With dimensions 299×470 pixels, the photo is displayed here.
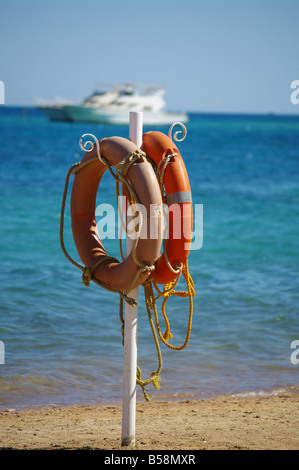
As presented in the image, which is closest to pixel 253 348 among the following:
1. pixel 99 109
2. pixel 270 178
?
pixel 270 178

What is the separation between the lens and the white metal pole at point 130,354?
3.27 metres

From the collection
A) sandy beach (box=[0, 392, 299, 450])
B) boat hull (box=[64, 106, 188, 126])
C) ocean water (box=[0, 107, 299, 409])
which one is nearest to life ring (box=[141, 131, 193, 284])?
sandy beach (box=[0, 392, 299, 450])

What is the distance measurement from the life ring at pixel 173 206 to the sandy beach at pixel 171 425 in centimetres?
98

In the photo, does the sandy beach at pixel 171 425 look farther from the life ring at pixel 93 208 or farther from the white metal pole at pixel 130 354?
the life ring at pixel 93 208

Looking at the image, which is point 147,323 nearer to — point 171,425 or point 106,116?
point 171,425

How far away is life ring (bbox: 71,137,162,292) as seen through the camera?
3166 millimetres

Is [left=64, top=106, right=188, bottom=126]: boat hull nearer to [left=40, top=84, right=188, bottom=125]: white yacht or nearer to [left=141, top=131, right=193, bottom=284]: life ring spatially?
[left=40, top=84, right=188, bottom=125]: white yacht

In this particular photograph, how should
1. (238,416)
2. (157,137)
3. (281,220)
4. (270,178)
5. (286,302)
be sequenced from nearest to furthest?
(157,137) < (238,416) < (286,302) < (281,220) < (270,178)

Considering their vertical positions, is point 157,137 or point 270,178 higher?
point 270,178

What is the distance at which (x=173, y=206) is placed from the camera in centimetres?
334

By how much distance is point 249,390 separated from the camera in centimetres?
471

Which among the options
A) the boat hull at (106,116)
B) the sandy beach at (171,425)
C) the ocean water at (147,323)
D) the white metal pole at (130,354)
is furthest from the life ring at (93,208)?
the boat hull at (106,116)

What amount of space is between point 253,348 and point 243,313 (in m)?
0.95
